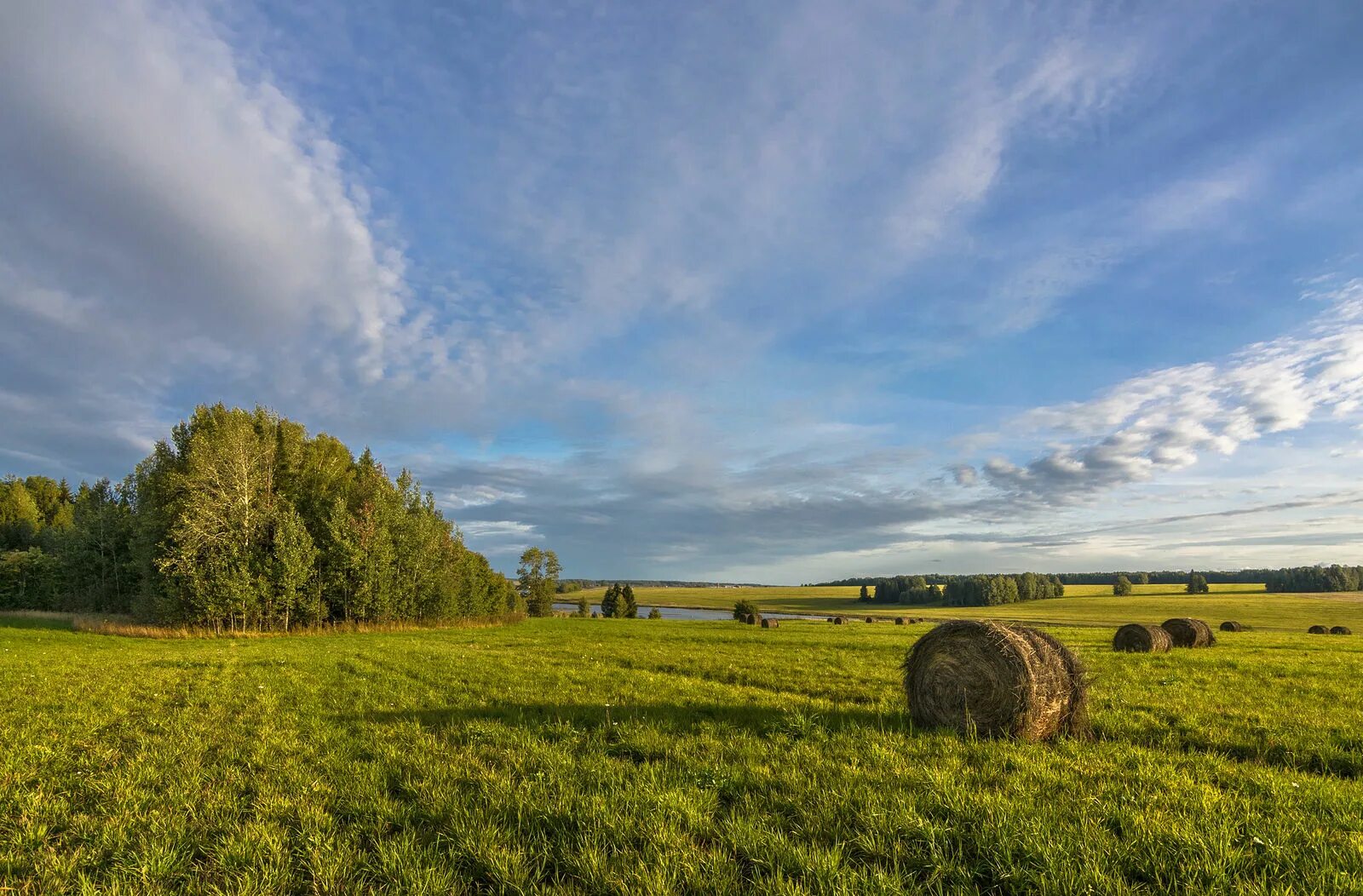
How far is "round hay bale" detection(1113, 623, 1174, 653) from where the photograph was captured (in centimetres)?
2661

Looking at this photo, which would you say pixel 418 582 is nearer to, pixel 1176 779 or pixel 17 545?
pixel 1176 779

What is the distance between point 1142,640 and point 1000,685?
23478 millimetres

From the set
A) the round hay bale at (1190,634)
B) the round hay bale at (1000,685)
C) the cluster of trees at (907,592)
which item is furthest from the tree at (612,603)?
the round hay bale at (1000,685)

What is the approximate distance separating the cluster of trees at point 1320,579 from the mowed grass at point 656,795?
174102 mm

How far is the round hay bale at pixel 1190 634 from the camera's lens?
2966cm

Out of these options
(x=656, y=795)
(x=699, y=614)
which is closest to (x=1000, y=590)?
(x=699, y=614)

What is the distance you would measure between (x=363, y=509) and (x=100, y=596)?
117ft

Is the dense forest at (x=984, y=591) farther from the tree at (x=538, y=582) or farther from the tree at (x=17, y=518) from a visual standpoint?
the tree at (x=17, y=518)

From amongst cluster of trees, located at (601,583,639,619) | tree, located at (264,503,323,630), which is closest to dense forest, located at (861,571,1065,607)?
cluster of trees, located at (601,583,639,619)

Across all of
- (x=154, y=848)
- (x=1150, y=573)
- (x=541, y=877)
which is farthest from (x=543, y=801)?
(x=1150, y=573)

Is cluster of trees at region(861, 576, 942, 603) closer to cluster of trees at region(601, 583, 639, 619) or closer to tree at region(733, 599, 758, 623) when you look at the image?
cluster of trees at region(601, 583, 639, 619)

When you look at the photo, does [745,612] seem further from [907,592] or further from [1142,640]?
[907,592]

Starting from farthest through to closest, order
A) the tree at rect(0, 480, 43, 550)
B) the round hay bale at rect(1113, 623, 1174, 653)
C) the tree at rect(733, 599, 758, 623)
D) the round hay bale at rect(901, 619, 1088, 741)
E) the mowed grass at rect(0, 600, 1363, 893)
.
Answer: the tree at rect(0, 480, 43, 550) → the tree at rect(733, 599, 758, 623) → the round hay bale at rect(1113, 623, 1174, 653) → the round hay bale at rect(901, 619, 1088, 741) → the mowed grass at rect(0, 600, 1363, 893)

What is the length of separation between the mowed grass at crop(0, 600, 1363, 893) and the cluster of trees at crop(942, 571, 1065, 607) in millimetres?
132314
